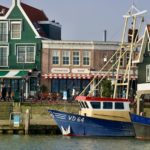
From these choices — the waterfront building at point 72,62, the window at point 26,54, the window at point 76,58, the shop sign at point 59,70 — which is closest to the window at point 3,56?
the window at point 26,54

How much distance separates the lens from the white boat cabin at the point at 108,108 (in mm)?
74312

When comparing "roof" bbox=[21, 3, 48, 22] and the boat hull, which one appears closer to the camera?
the boat hull

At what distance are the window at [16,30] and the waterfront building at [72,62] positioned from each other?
3069 millimetres

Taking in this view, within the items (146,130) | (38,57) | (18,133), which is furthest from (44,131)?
(38,57)

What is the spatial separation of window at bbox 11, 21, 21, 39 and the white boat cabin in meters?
22.2

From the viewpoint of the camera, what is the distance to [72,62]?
93.8 metres

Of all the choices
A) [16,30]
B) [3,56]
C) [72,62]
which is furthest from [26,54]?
[72,62]

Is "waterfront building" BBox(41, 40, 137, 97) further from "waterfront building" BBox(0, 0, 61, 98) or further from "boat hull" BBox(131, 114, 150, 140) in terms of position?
"boat hull" BBox(131, 114, 150, 140)

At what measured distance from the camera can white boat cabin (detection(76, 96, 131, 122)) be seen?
7431cm

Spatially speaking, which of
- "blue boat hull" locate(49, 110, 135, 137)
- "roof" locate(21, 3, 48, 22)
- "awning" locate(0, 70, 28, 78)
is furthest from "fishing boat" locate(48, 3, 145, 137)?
"roof" locate(21, 3, 48, 22)

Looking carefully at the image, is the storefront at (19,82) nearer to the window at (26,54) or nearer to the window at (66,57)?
the window at (26,54)

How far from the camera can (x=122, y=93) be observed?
9150 cm

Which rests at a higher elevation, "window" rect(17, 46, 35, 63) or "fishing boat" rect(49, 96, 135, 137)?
"window" rect(17, 46, 35, 63)

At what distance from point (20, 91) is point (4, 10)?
34.1 feet
